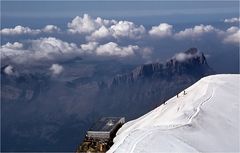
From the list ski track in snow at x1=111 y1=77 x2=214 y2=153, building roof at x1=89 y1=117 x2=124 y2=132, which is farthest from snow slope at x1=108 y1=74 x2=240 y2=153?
building roof at x1=89 y1=117 x2=124 y2=132

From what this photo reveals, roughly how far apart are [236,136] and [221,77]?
20.0m

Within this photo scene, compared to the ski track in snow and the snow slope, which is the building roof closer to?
the snow slope

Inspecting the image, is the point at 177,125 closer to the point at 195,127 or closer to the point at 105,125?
the point at 195,127

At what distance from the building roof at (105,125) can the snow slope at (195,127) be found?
1294 millimetres

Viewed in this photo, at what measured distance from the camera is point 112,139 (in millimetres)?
43469

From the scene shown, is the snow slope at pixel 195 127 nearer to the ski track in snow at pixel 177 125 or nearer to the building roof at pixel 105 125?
the ski track in snow at pixel 177 125

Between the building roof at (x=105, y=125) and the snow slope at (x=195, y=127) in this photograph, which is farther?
the building roof at (x=105, y=125)

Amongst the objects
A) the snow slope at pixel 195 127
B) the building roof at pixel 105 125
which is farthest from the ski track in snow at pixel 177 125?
the building roof at pixel 105 125

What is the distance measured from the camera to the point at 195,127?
3500 cm

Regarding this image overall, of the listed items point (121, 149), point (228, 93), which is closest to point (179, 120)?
point (121, 149)

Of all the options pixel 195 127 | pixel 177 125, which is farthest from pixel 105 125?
pixel 195 127

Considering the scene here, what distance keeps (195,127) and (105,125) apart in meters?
14.8

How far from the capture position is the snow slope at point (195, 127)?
29734 mm

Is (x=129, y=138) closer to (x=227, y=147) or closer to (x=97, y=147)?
(x=227, y=147)
